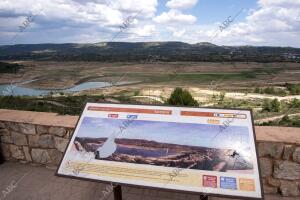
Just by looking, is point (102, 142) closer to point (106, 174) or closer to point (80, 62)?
point (106, 174)

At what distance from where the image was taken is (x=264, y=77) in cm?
6838

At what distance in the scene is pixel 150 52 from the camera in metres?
123

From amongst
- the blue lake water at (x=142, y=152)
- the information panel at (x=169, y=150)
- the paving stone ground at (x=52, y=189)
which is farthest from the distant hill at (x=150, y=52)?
the blue lake water at (x=142, y=152)

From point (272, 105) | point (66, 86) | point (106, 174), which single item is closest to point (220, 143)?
point (106, 174)

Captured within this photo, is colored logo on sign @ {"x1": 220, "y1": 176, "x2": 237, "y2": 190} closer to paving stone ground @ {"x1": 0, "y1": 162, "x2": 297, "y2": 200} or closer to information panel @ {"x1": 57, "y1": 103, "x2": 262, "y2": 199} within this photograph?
information panel @ {"x1": 57, "y1": 103, "x2": 262, "y2": 199}

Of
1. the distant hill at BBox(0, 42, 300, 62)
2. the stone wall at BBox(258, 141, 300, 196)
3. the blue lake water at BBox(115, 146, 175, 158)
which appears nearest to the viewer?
the blue lake water at BBox(115, 146, 175, 158)

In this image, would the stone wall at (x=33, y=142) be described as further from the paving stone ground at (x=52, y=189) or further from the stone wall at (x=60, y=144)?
the paving stone ground at (x=52, y=189)

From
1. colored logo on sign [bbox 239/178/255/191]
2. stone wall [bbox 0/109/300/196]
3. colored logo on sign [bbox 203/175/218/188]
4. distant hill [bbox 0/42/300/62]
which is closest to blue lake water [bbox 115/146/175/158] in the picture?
colored logo on sign [bbox 203/175/218/188]

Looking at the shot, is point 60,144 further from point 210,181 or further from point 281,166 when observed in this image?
point 281,166

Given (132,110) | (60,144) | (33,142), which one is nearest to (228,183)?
(132,110)

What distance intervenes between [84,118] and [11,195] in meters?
1.25

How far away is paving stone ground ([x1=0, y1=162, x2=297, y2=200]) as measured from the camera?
10.7ft

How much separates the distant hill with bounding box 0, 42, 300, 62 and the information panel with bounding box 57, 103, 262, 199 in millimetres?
87542

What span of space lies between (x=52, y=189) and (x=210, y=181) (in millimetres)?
1923
